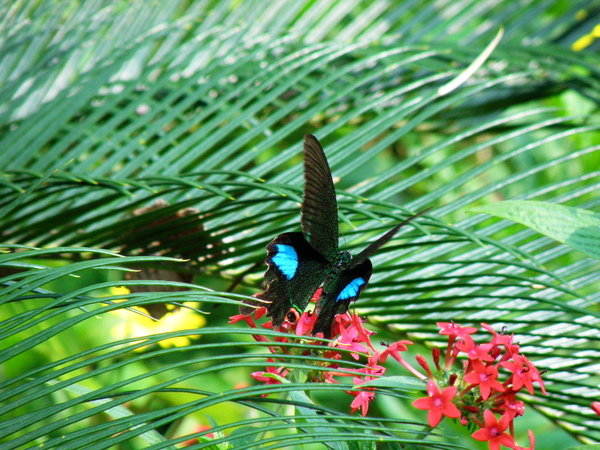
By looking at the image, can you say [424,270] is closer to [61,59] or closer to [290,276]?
[290,276]

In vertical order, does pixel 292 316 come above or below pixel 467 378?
above

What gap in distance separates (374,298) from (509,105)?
2.97 feet

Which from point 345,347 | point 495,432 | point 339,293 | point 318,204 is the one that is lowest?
point 495,432

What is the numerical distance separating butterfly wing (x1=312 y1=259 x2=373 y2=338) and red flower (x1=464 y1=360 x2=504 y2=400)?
0.18m

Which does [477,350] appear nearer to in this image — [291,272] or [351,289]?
[351,289]

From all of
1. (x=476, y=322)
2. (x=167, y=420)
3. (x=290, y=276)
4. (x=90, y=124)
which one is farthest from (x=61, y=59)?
(x=167, y=420)

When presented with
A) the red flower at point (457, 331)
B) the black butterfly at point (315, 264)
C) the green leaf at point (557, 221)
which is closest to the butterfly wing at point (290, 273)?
the black butterfly at point (315, 264)

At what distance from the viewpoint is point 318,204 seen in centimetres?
90

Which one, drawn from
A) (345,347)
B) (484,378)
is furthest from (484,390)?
(345,347)

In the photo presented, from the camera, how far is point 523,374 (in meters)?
0.70

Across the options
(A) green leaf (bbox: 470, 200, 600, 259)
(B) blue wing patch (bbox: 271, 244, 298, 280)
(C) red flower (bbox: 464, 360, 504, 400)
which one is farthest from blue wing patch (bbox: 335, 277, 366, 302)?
(A) green leaf (bbox: 470, 200, 600, 259)

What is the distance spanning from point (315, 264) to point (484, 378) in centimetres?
35

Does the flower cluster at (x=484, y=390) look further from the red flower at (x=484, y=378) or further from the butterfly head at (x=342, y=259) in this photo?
the butterfly head at (x=342, y=259)

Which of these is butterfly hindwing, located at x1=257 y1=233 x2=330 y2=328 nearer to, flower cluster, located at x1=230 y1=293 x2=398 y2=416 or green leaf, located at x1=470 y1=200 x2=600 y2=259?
flower cluster, located at x1=230 y1=293 x2=398 y2=416
